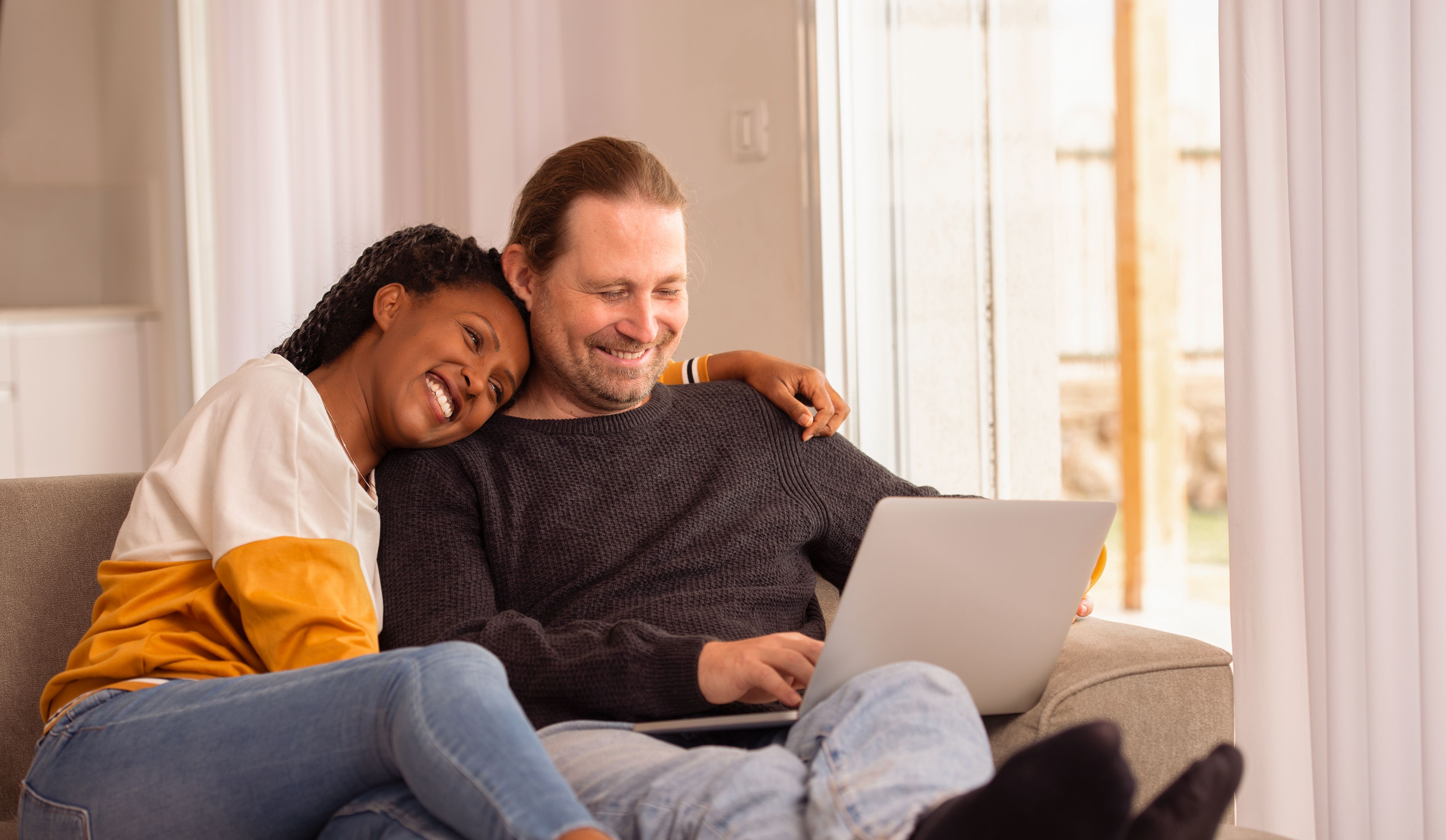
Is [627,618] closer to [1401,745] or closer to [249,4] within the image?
[1401,745]

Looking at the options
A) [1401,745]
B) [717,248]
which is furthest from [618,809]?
[717,248]

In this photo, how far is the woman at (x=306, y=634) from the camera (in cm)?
90

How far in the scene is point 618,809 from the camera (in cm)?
94

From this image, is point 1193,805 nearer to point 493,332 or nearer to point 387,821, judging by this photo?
point 387,821

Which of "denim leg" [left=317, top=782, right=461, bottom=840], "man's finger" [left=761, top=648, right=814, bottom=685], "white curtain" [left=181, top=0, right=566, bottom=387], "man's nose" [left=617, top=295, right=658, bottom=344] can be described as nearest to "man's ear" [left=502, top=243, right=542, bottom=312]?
"man's nose" [left=617, top=295, right=658, bottom=344]

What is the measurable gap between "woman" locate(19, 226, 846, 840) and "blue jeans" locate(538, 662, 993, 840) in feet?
0.35

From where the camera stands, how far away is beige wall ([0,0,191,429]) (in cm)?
377

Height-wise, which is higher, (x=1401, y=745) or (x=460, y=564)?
(x=460, y=564)

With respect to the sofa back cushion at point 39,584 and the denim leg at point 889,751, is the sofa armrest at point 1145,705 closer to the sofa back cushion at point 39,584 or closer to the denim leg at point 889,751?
the denim leg at point 889,751

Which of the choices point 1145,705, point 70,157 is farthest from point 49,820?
point 70,157

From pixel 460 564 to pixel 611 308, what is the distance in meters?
0.37

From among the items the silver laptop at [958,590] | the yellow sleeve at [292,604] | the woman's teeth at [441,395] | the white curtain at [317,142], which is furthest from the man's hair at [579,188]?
the white curtain at [317,142]

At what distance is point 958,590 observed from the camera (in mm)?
1030

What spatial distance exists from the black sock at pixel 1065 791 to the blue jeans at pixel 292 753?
33 centimetres
